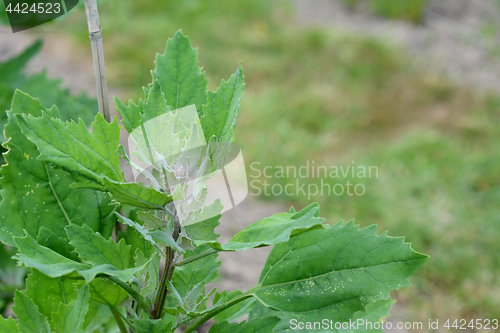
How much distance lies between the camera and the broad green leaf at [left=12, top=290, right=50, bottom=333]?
0.55 m

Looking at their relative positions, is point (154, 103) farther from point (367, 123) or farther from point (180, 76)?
point (367, 123)

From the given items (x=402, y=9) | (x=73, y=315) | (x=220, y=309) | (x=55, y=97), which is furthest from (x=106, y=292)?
(x=402, y=9)

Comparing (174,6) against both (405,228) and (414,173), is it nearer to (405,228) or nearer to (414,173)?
(414,173)

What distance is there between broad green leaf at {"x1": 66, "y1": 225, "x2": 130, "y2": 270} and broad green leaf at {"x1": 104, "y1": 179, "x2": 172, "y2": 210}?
54 millimetres

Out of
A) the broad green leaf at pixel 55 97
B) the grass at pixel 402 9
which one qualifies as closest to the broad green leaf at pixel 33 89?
the broad green leaf at pixel 55 97

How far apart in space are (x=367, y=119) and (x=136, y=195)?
112 inches

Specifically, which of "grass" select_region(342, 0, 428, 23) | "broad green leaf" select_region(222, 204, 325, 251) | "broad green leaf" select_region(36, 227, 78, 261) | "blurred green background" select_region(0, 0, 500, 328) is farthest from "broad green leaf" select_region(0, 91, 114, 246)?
"grass" select_region(342, 0, 428, 23)

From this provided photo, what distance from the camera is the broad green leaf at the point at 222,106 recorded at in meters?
0.51

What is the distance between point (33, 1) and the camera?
0.79 m

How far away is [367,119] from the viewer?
310 centimetres

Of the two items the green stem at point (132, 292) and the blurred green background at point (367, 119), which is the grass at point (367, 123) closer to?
the blurred green background at point (367, 119)

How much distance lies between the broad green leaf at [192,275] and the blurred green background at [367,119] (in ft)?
4.80

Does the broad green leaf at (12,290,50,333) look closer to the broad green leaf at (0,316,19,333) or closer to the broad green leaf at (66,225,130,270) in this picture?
the broad green leaf at (0,316,19,333)

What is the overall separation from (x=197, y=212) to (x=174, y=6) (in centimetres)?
370
